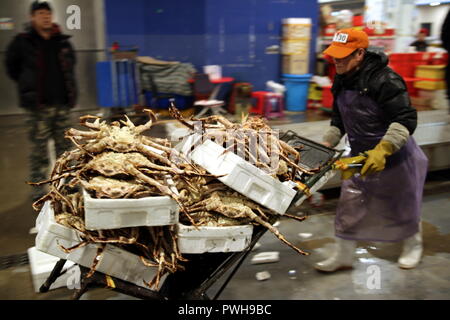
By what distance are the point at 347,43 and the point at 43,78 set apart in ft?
9.94

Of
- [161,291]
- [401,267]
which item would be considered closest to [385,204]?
[401,267]

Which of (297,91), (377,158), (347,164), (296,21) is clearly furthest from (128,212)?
(296,21)

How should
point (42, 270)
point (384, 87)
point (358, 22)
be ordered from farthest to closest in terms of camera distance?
1. point (358, 22)
2. point (42, 270)
3. point (384, 87)

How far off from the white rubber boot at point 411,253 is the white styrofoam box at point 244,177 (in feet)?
6.65

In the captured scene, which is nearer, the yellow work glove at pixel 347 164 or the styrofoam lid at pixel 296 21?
the yellow work glove at pixel 347 164

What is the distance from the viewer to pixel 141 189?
211 centimetres

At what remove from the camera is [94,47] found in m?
8.48

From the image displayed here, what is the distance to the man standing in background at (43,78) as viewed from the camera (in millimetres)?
4258

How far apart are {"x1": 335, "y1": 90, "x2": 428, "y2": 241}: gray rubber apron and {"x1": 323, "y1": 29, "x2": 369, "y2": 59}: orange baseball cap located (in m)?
0.34
